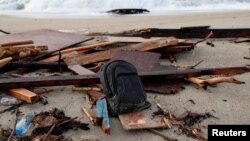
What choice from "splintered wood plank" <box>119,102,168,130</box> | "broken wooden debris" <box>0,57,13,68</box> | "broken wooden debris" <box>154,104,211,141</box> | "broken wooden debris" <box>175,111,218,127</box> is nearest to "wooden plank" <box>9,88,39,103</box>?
"broken wooden debris" <box>0,57,13,68</box>

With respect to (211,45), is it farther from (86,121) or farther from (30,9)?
(30,9)

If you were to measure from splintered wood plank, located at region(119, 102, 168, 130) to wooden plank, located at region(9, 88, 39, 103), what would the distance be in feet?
3.01

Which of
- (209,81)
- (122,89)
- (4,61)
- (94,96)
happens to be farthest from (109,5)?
(122,89)

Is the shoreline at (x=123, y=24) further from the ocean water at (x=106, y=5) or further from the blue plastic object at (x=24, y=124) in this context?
the ocean water at (x=106, y=5)

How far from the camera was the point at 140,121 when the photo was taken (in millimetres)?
2926

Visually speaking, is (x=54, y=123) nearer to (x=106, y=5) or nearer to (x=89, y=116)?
(x=89, y=116)

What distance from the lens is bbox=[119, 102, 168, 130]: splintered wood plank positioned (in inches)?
112

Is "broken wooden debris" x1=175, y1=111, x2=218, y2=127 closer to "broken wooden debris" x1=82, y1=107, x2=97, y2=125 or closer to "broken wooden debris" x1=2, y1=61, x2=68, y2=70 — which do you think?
"broken wooden debris" x1=82, y1=107, x2=97, y2=125

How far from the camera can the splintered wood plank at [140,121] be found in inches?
112

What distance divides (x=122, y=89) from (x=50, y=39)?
295cm

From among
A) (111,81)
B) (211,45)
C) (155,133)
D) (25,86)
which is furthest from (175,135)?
(211,45)

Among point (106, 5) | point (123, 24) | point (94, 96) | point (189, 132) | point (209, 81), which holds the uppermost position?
point (106, 5)

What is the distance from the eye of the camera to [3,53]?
14.4 ft

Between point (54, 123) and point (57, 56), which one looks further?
point (57, 56)
